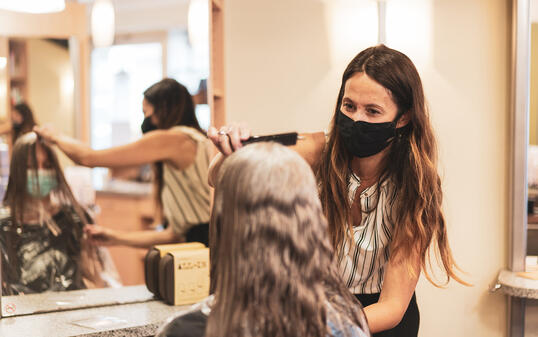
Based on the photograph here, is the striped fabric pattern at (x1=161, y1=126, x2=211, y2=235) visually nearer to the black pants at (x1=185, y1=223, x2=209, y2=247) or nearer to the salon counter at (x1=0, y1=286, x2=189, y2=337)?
the black pants at (x1=185, y1=223, x2=209, y2=247)

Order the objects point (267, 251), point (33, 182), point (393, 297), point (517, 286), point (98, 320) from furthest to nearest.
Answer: point (33, 182) → point (517, 286) → point (98, 320) → point (393, 297) → point (267, 251)

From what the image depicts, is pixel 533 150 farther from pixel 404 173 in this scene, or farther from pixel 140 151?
pixel 140 151

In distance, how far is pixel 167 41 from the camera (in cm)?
233

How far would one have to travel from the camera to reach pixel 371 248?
5.46 feet

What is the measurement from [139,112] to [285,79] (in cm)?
59

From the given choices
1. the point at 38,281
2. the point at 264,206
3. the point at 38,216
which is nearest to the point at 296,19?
the point at 38,216

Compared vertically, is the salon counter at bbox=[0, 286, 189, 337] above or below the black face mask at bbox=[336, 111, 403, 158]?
below

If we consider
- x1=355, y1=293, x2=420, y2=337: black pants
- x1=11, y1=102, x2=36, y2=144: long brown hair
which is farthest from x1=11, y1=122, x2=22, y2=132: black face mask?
x1=355, y1=293, x2=420, y2=337: black pants

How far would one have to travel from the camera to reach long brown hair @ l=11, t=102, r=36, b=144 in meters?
2.14

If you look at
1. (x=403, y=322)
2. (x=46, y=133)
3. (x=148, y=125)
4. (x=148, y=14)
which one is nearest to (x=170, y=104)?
(x=148, y=125)

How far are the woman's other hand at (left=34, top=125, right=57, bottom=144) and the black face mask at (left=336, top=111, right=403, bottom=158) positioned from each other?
1.18 m

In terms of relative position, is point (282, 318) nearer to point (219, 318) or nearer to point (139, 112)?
point (219, 318)

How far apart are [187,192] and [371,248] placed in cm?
92

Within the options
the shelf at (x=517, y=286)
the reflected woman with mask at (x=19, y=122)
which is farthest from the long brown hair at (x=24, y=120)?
the shelf at (x=517, y=286)
